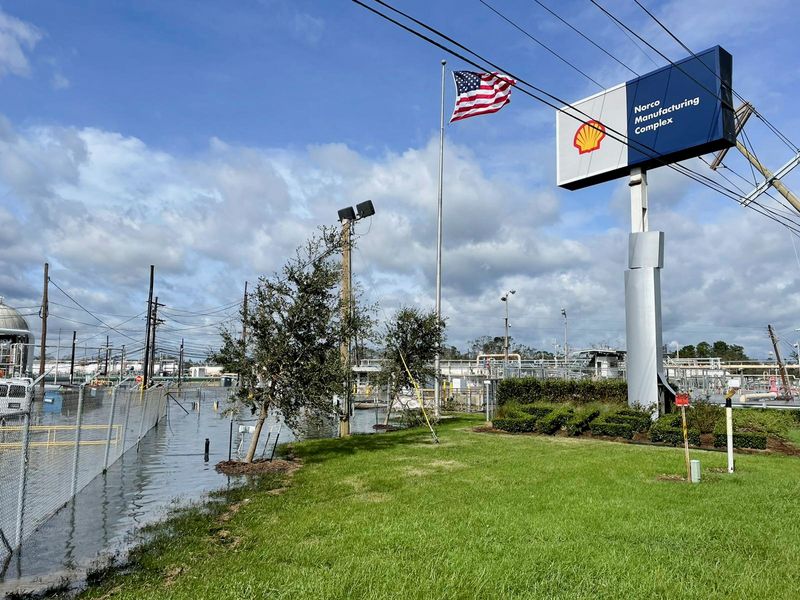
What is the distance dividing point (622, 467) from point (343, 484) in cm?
601

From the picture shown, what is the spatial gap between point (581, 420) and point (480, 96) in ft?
41.6

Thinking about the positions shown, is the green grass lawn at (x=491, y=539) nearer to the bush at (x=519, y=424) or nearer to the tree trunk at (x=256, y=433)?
the tree trunk at (x=256, y=433)

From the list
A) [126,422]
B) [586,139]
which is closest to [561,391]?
[586,139]

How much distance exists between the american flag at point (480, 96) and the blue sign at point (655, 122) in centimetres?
311

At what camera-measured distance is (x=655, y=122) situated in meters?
22.1

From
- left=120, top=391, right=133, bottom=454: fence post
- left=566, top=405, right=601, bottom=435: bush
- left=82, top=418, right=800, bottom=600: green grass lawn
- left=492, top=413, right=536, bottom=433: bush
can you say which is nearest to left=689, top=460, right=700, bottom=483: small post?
left=82, top=418, right=800, bottom=600: green grass lawn

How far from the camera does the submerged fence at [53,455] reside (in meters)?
7.40

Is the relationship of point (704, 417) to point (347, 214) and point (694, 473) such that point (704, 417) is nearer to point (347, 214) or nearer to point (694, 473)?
point (694, 473)

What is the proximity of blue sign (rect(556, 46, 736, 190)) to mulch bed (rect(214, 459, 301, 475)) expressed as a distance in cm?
1371

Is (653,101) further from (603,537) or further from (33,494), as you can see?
(33,494)

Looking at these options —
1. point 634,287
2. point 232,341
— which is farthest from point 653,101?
point 232,341

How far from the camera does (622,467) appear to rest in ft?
41.3

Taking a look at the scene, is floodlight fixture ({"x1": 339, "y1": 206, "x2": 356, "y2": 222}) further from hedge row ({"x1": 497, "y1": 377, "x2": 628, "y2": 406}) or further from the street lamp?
hedge row ({"x1": 497, "y1": 377, "x2": 628, "y2": 406})

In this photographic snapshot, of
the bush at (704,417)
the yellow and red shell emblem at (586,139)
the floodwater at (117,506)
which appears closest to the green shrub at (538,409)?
the bush at (704,417)
